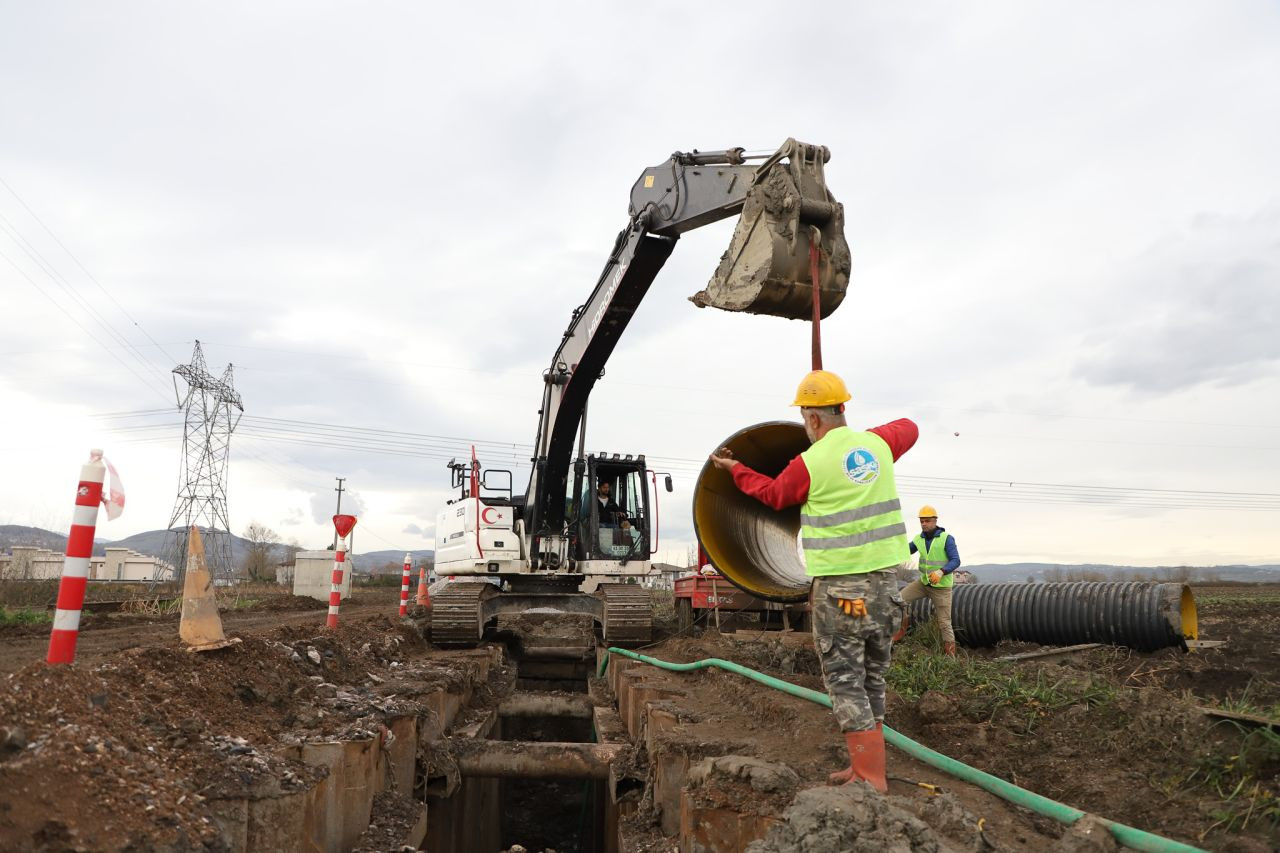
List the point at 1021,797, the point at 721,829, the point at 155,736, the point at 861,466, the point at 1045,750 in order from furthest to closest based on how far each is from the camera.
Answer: the point at 1045,750, the point at 861,466, the point at 155,736, the point at 721,829, the point at 1021,797

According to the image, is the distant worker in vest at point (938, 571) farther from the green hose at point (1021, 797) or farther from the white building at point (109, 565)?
the white building at point (109, 565)

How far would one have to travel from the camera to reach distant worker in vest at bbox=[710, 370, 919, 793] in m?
3.36

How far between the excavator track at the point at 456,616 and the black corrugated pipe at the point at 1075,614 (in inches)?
193

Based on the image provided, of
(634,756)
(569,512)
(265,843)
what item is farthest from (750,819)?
(569,512)

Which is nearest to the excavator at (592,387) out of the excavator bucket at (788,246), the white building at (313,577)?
the excavator bucket at (788,246)

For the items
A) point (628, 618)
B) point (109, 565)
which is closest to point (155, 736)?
point (628, 618)

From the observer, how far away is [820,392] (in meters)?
3.67

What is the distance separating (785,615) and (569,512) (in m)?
3.03

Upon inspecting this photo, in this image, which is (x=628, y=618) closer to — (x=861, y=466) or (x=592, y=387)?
(x=592, y=387)

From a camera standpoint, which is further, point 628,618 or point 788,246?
point 628,618

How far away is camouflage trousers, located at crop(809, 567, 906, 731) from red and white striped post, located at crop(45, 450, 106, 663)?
10.3 ft

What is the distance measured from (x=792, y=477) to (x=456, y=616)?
7.06 meters

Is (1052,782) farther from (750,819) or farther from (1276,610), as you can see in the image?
(1276,610)

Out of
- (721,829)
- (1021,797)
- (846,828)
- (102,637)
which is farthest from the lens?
(102,637)
